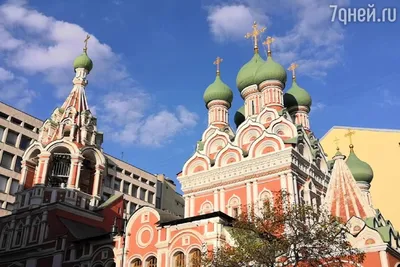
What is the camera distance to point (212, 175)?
76.0 ft

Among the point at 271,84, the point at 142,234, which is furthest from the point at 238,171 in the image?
the point at 142,234

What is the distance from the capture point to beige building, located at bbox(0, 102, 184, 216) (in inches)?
1293

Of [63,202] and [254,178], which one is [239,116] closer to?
[254,178]

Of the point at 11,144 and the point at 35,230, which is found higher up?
the point at 11,144

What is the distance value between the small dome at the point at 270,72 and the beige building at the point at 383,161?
30.0 ft

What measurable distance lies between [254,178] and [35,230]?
33.5ft

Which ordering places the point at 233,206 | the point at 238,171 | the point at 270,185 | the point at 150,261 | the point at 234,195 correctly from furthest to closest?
the point at 238,171 → the point at 234,195 → the point at 233,206 → the point at 270,185 → the point at 150,261

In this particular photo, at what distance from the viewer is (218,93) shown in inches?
1066

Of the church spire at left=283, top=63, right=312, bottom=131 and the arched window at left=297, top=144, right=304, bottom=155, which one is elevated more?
the church spire at left=283, top=63, right=312, bottom=131

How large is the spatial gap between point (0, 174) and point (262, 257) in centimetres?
2530

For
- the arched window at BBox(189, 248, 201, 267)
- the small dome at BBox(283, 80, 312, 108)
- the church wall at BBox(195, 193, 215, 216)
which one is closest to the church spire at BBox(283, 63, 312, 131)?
the small dome at BBox(283, 80, 312, 108)

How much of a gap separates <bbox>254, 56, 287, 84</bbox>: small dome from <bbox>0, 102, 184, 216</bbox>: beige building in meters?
14.6

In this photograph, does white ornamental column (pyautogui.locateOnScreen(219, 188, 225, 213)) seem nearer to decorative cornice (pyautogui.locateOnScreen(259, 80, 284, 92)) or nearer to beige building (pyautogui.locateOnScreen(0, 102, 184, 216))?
decorative cornice (pyautogui.locateOnScreen(259, 80, 284, 92))

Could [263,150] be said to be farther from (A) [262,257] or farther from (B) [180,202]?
(B) [180,202]
